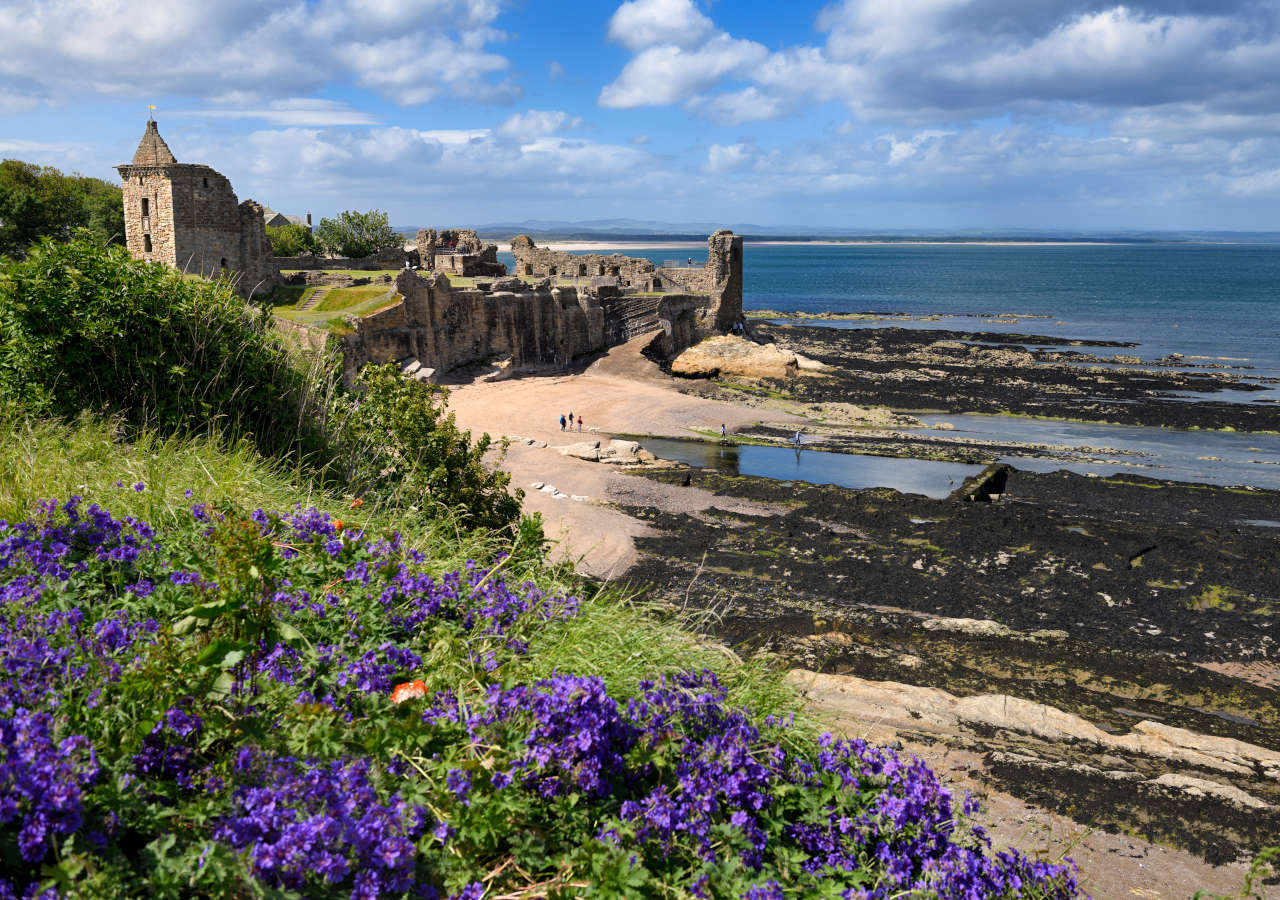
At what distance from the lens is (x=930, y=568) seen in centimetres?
2092

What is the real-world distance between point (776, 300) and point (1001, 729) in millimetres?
100207

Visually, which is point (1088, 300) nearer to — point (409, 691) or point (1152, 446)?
point (1152, 446)

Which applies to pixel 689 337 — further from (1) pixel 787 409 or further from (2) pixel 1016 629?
(2) pixel 1016 629

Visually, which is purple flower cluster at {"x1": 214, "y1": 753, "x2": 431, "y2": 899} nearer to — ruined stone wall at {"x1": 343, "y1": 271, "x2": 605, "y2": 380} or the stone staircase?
ruined stone wall at {"x1": 343, "y1": 271, "x2": 605, "y2": 380}

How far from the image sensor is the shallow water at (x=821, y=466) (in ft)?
98.1

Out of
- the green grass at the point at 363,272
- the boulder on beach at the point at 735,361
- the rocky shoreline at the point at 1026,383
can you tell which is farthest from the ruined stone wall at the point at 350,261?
the rocky shoreline at the point at 1026,383

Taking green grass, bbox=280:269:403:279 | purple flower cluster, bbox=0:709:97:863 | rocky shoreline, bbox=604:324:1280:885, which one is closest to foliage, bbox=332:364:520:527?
rocky shoreline, bbox=604:324:1280:885

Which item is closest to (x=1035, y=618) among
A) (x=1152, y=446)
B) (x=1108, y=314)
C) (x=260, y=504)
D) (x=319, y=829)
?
(x=260, y=504)

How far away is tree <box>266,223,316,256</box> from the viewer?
57625mm

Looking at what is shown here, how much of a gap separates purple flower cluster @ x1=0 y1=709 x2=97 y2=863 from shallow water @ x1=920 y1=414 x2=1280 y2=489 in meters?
32.1

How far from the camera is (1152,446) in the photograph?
115 ft

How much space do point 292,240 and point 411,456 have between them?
5407 centimetres

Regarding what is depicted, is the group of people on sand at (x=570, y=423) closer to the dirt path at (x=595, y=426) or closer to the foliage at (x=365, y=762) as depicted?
the dirt path at (x=595, y=426)

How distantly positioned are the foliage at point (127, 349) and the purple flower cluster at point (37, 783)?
5.98m
